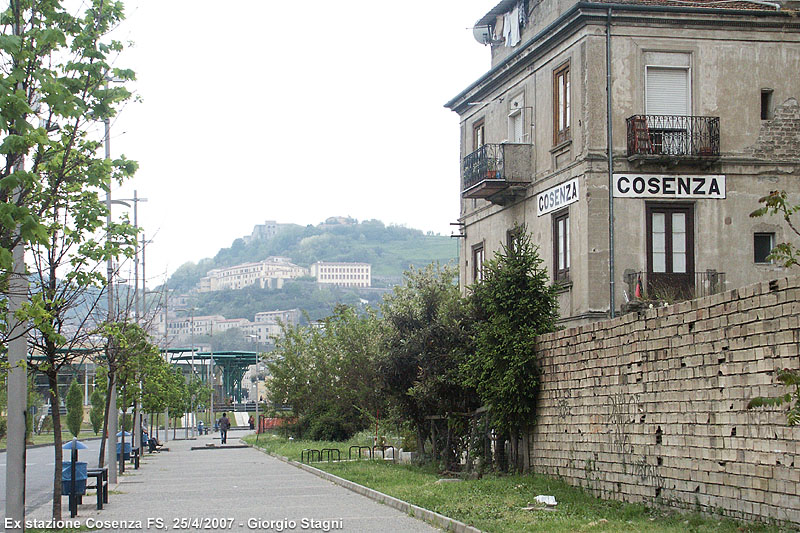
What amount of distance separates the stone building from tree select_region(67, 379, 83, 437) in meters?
46.7

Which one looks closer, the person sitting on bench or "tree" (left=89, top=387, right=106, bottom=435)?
the person sitting on bench

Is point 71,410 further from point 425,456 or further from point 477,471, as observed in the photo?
point 477,471

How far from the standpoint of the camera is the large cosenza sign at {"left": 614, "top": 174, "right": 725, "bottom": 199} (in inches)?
1017

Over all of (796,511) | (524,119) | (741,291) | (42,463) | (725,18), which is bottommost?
(42,463)

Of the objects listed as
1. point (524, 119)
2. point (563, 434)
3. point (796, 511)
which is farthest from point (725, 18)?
point (796, 511)

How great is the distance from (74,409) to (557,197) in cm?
4829

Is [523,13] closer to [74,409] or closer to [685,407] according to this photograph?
[685,407]

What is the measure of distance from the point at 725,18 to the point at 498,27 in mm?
8230

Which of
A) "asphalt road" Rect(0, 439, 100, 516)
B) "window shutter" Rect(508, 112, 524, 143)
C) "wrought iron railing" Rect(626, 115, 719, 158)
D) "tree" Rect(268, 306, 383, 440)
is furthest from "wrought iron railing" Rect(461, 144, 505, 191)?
"tree" Rect(268, 306, 383, 440)

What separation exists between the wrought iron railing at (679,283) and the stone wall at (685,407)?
5.87 metres

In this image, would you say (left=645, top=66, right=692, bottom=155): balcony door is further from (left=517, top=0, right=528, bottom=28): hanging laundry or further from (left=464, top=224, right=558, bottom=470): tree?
(left=464, top=224, right=558, bottom=470): tree

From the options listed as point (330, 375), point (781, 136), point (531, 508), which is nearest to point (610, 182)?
point (781, 136)

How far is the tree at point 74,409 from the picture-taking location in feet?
215

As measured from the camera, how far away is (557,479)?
1988 cm
